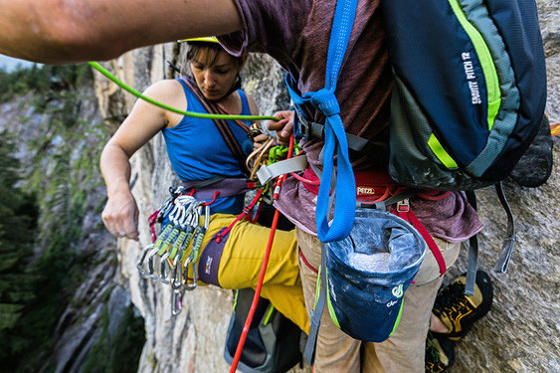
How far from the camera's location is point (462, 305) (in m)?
1.59

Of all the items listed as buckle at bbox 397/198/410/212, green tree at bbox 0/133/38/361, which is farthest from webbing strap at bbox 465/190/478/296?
green tree at bbox 0/133/38/361

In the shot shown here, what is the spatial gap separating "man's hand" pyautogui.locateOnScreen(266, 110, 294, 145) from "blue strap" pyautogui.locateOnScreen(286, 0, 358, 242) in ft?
2.46

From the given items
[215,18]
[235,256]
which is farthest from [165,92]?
[215,18]

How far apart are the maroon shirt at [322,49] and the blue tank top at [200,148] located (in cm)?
108

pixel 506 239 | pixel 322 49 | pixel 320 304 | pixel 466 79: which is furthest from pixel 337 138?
pixel 506 239

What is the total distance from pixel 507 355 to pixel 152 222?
89.2 inches

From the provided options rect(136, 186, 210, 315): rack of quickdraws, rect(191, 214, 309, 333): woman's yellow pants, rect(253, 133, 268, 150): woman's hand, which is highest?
rect(253, 133, 268, 150): woman's hand

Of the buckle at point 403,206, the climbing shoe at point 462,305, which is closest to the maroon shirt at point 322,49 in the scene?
the buckle at point 403,206

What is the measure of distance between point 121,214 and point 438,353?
2076 mm

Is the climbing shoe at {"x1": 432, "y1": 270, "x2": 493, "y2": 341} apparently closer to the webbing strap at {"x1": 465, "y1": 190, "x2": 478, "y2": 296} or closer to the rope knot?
the webbing strap at {"x1": 465, "y1": 190, "x2": 478, "y2": 296}

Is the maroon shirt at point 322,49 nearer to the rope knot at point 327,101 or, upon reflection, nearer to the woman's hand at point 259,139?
the rope knot at point 327,101

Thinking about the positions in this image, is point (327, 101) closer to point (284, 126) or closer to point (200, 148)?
point (284, 126)

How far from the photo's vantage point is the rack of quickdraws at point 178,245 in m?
1.59

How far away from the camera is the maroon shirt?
26.8 inches
